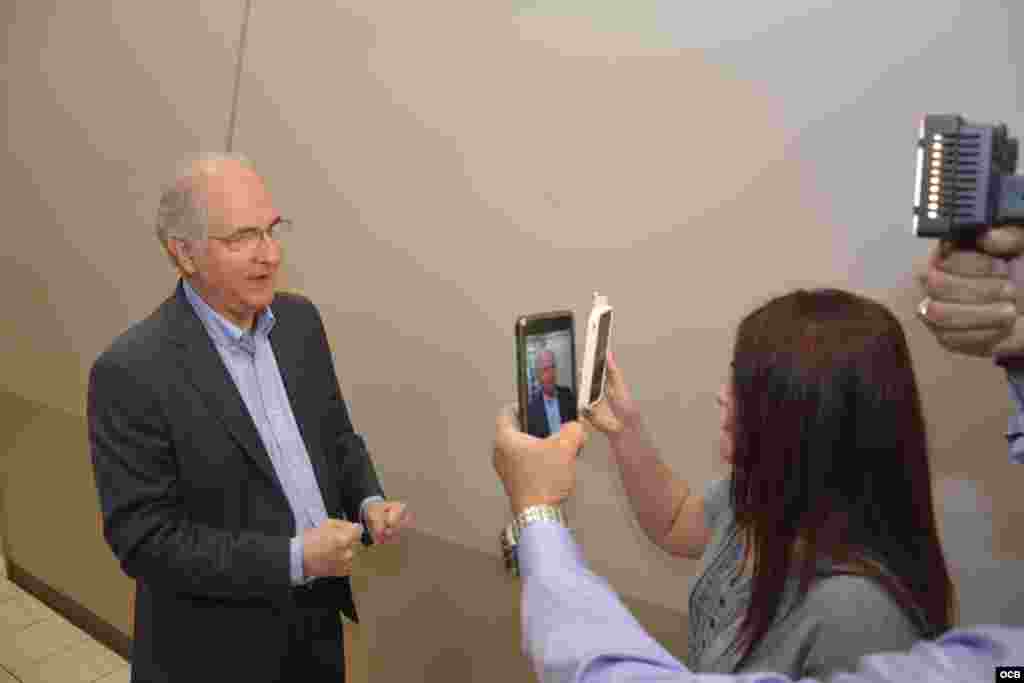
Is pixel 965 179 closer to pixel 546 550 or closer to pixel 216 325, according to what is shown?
pixel 546 550

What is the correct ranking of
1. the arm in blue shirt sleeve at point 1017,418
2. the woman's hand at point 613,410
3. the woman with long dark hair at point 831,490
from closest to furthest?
the woman with long dark hair at point 831,490 → the arm in blue shirt sleeve at point 1017,418 → the woman's hand at point 613,410

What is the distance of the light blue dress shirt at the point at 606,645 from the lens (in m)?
0.66

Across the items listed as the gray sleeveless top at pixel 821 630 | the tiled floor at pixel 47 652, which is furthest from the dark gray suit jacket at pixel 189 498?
the tiled floor at pixel 47 652

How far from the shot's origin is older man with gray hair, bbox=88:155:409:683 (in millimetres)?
1347

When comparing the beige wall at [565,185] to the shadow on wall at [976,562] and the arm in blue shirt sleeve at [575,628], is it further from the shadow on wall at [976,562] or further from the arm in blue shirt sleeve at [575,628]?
the arm in blue shirt sleeve at [575,628]

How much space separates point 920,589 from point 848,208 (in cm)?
61

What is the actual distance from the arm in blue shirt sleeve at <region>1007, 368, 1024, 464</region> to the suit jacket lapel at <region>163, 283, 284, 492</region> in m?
1.13

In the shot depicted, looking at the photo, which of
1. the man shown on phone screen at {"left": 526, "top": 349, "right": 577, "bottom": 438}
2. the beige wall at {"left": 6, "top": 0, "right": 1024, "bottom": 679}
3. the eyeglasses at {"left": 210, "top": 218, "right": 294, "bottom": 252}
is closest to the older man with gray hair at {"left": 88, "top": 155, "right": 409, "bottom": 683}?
the eyeglasses at {"left": 210, "top": 218, "right": 294, "bottom": 252}

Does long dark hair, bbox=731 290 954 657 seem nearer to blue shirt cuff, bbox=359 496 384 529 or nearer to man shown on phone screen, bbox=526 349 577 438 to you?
man shown on phone screen, bbox=526 349 577 438

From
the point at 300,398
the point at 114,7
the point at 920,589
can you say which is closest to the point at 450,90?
the point at 300,398

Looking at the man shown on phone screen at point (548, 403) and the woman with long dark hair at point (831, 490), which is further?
the man shown on phone screen at point (548, 403)

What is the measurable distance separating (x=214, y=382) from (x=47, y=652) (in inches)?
82.4

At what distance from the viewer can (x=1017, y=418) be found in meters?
0.92

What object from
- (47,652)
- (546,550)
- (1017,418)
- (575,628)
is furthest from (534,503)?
(47,652)
